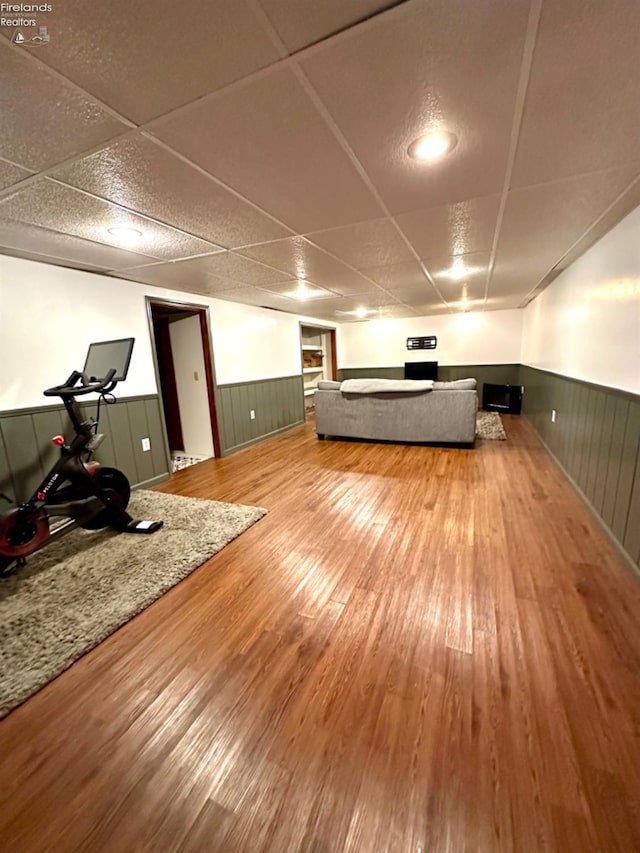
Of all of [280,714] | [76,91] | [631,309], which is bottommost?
[280,714]

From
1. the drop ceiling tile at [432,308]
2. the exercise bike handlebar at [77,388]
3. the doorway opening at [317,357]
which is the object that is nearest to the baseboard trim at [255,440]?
the doorway opening at [317,357]

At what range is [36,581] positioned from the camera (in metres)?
1.98

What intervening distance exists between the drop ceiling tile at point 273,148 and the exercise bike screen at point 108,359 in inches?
55.9

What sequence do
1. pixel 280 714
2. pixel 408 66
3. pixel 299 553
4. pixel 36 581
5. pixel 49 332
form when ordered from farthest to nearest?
pixel 49 332 → pixel 299 553 → pixel 36 581 → pixel 280 714 → pixel 408 66

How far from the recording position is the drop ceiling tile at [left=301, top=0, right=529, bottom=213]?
2.88ft

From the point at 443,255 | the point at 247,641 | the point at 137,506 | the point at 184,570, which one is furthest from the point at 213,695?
the point at 443,255

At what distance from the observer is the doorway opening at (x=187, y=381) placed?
430 cm

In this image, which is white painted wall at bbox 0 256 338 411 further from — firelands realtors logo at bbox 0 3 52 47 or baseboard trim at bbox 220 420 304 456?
firelands realtors logo at bbox 0 3 52 47

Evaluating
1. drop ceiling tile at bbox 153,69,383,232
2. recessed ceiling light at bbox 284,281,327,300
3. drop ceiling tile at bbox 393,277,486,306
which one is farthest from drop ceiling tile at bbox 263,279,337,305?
drop ceiling tile at bbox 153,69,383,232

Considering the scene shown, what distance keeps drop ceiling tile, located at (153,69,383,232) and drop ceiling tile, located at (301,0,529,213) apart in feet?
0.35

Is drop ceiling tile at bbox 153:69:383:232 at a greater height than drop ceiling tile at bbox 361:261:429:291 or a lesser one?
lesser

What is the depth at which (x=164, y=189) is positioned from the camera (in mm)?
1675

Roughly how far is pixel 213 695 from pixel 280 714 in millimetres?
283

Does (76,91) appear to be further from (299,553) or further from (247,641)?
(299,553)
